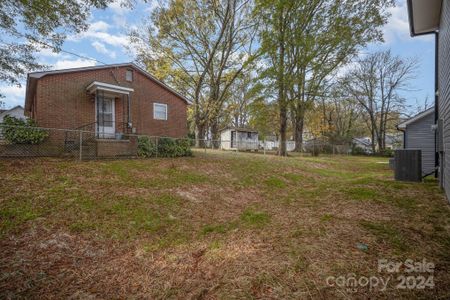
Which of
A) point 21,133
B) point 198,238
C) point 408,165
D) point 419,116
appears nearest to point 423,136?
point 419,116

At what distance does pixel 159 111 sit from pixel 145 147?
3.76 m

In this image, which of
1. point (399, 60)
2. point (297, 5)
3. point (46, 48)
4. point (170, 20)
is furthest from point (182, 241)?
point (399, 60)

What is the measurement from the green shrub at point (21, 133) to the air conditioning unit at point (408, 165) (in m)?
12.9

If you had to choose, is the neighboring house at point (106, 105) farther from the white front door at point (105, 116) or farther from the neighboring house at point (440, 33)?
the neighboring house at point (440, 33)

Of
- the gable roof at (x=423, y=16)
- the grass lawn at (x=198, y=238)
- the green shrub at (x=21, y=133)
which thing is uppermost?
Result: the gable roof at (x=423, y=16)

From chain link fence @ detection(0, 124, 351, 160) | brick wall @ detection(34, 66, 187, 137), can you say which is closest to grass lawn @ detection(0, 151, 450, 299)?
chain link fence @ detection(0, 124, 351, 160)

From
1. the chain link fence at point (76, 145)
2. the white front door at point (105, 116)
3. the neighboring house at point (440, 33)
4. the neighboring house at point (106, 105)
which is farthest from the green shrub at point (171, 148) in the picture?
the neighboring house at point (440, 33)

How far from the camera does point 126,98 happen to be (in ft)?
41.1

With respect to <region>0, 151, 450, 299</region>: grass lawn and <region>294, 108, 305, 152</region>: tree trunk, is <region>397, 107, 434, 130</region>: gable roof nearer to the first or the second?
<region>0, 151, 450, 299</region>: grass lawn

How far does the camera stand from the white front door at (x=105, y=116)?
38.3 ft

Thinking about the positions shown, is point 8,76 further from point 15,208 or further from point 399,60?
point 399,60

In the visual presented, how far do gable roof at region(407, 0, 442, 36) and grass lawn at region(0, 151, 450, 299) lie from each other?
16.6 feet

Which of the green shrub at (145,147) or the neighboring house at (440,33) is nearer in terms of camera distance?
the neighboring house at (440,33)

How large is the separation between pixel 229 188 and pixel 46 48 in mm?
9276
